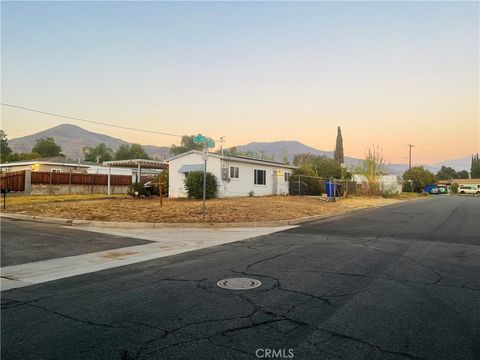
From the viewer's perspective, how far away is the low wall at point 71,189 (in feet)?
118

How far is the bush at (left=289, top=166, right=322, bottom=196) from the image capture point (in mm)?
37062

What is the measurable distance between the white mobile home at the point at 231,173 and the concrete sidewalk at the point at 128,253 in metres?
14.4

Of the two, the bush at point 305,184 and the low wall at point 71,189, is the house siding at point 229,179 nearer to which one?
the bush at point 305,184

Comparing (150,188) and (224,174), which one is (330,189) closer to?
(224,174)

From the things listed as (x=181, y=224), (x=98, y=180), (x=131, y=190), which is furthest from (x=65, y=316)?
(x=98, y=180)

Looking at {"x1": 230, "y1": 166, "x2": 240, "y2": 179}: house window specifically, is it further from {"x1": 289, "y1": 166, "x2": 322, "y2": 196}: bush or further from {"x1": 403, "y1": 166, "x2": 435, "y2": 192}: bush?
{"x1": 403, "y1": 166, "x2": 435, "y2": 192}: bush

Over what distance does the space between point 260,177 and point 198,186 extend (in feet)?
24.4

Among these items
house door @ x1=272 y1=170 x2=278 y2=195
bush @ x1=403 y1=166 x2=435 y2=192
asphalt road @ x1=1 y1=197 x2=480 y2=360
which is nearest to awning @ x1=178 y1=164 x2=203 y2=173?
house door @ x1=272 y1=170 x2=278 y2=195

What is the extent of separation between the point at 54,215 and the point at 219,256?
12.4 meters

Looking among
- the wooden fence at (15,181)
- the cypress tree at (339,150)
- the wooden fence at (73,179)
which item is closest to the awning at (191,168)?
the wooden fence at (73,179)

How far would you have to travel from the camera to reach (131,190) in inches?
1244

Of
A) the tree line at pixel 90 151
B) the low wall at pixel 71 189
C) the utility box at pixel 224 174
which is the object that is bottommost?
the low wall at pixel 71 189

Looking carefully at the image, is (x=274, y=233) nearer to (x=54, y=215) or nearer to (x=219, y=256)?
(x=219, y=256)

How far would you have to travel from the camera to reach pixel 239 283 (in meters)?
6.46
